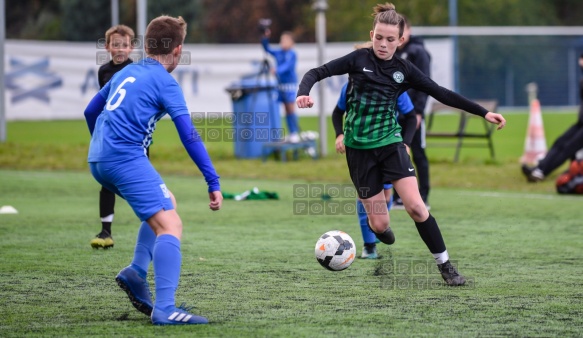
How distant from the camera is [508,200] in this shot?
12836 mm

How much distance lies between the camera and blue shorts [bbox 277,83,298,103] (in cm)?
1912

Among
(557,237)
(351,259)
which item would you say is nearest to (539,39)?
(557,237)

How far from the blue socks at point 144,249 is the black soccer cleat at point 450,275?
225 centimetres

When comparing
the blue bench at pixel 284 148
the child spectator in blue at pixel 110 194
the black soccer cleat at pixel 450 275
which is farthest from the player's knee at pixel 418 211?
the blue bench at pixel 284 148

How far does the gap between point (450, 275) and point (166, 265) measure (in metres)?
2.40

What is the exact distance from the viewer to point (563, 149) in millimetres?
14273

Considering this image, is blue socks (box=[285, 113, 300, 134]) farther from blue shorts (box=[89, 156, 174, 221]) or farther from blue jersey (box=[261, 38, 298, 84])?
blue shorts (box=[89, 156, 174, 221])

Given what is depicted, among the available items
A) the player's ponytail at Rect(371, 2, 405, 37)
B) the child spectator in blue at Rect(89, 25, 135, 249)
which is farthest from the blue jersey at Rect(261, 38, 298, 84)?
the player's ponytail at Rect(371, 2, 405, 37)

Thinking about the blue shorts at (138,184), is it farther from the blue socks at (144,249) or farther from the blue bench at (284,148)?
the blue bench at (284,148)

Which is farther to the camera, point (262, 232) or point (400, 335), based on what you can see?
point (262, 232)

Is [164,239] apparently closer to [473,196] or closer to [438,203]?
[438,203]

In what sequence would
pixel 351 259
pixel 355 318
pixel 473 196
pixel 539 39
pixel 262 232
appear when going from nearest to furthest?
1. pixel 355 318
2. pixel 351 259
3. pixel 262 232
4. pixel 473 196
5. pixel 539 39

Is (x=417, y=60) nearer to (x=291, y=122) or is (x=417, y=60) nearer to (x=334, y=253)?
(x=334, y=253)

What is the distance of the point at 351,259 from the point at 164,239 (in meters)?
2.22
